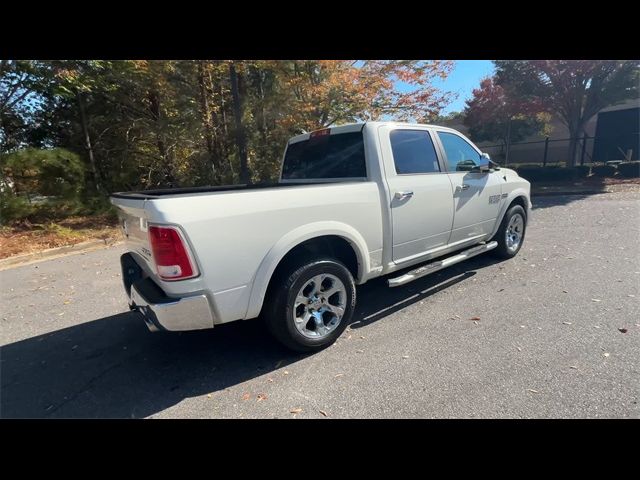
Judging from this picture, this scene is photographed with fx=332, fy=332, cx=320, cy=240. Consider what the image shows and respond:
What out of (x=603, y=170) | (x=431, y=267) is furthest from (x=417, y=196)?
(x=603, y=170)

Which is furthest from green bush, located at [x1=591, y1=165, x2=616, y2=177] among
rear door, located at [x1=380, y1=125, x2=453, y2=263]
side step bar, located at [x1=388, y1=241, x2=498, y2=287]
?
rear door, located at [x1=380, y1=125, x2=453, y2=263]

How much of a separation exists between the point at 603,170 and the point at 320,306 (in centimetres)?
1646

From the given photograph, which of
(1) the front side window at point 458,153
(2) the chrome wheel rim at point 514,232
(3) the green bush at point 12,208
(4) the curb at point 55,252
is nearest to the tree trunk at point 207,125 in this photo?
(4) the curb at point 55,252

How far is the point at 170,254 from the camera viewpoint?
87.6 inches

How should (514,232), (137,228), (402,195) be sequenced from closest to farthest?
(137,228), (402,195), (514,232)

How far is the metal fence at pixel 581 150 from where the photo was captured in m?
16.3

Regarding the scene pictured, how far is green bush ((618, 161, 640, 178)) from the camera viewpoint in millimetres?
13250

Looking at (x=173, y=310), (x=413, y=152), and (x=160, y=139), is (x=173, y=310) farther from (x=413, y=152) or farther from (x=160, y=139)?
(x=160, y=139)

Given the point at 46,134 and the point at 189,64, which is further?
the point at 46,134

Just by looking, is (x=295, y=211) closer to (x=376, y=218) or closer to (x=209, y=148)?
(x=376, y=218)

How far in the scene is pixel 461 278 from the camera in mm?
4496

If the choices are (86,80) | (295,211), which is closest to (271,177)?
(86,80)

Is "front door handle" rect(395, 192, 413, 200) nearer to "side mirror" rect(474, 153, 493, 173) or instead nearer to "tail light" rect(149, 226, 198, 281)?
"side mirror" rect(474, 153, 493, 173)

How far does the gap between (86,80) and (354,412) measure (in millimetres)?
11212
